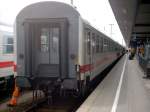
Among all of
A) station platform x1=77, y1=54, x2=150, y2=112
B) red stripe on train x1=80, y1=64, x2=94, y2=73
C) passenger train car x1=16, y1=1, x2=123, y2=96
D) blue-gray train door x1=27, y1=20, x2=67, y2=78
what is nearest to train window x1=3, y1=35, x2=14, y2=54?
passenger train car x1=16, y1=1, x2=123, y2=96

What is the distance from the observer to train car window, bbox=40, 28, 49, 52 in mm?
12044

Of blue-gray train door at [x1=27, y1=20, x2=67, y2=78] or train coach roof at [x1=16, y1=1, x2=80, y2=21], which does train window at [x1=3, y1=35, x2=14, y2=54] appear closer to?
train coach roof at [x1=16, y1=1, x2=80, y2=21]

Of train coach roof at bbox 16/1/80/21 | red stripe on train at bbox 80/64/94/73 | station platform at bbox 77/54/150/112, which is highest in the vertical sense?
train coach roof at bbox 16/1/80/21

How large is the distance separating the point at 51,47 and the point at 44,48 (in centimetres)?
23

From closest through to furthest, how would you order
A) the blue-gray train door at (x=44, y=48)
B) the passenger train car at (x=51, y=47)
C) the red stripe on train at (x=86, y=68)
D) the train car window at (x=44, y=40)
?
the passenger train car at (x=51, y=47) → the red stripe on train at (x=86, y=68) → the blue-gray train door at (x=44, y=48) → the train car window at (x=44, y=40)

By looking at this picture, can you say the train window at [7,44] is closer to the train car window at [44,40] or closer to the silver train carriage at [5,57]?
the silver train carriage at [5,57]

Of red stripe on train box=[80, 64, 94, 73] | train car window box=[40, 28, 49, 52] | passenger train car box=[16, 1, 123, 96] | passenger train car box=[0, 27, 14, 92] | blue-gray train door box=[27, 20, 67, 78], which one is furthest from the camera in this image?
passenger train car box=[0, 27, 14, 92]

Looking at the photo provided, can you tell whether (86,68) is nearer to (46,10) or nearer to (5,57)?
(46,10)

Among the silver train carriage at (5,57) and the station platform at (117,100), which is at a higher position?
the silver train carriage at (5,57)

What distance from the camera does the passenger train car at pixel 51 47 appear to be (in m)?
11.5

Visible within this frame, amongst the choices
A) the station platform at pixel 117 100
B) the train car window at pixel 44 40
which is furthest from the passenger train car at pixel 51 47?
the station platform at pixel 117 100

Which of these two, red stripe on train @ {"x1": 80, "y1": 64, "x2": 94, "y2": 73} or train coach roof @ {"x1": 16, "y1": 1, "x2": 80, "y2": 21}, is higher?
train coach roof @ {"x1": 16, "y1": 1, "x2": 80, "y2": 21}

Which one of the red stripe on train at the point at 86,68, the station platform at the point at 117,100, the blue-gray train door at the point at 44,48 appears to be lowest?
the station platform at the point at 117,100

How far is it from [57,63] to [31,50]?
2.88 ft
